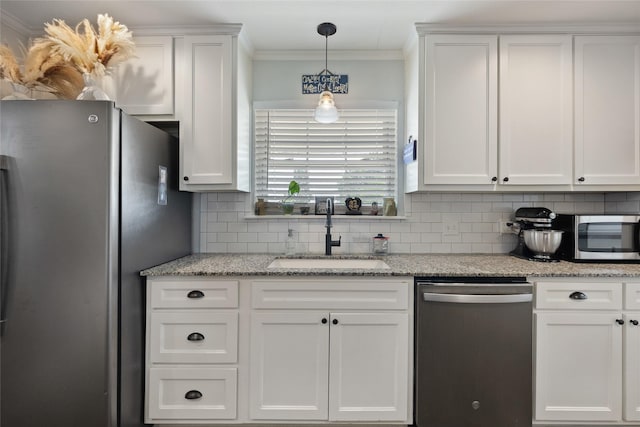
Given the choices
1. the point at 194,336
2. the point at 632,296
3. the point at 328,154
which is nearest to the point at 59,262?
the point at 194,336

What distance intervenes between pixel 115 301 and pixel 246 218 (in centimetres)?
111

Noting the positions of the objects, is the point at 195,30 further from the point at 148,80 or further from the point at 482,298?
the point at 482,298

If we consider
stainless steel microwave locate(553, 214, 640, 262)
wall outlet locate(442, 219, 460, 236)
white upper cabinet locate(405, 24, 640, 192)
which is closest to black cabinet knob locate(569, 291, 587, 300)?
stainless steel microwave locate(553, 214, 640, 262)

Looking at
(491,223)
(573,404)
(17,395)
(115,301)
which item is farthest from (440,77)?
(17,395)

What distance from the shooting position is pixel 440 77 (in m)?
2.20

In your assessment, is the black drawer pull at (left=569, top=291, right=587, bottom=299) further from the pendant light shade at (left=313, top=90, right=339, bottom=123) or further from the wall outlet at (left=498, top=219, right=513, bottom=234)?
the pendant light shade at (left=313, top=90, right=339, bottom=123)

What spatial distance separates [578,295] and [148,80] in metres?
2.88

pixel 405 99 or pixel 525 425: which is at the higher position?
pixel 405 99

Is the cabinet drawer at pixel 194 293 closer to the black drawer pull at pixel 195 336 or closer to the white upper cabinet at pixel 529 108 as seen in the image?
the black drawer pull at pixel 195 336

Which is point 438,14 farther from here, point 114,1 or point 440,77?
point 114,1

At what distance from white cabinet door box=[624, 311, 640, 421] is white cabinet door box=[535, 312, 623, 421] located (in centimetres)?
4

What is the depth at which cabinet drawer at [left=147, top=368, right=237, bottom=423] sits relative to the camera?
72.1 inches

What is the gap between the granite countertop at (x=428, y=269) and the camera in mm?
1817

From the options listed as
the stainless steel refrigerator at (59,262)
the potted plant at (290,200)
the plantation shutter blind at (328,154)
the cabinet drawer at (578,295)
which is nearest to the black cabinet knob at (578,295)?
the cabinet drawer at (578,295)
